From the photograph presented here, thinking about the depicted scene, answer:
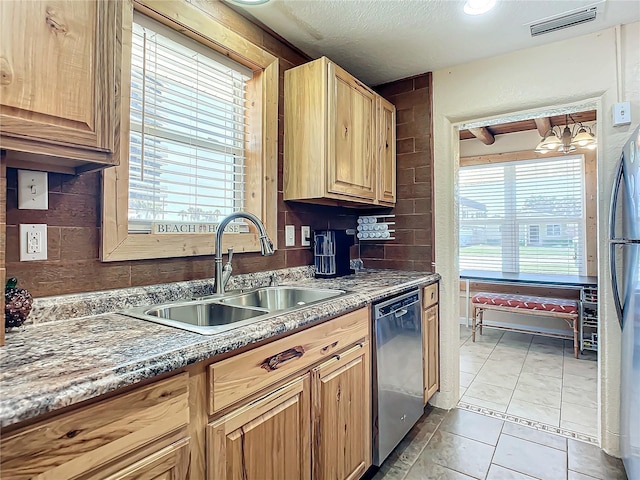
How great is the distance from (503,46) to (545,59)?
0.27 meters

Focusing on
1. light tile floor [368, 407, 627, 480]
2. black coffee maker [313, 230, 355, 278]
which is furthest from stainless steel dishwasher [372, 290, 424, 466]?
black coffee maker [313, 230, 355, 278]

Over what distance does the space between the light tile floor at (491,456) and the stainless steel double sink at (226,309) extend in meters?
0.98

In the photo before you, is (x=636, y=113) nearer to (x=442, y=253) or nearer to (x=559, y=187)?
(x=442, y=253)

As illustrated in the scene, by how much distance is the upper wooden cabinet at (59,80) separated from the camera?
2.79 ft

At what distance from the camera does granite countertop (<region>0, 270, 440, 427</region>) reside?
2.15ft

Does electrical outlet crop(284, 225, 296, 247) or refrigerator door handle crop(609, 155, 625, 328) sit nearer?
refrigerator door handle crop(609, 155, 625, 328)

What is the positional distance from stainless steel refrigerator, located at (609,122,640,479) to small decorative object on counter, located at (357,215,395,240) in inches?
52.6

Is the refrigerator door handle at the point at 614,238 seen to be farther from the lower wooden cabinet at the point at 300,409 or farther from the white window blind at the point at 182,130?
the white window blind at the point at 182,130

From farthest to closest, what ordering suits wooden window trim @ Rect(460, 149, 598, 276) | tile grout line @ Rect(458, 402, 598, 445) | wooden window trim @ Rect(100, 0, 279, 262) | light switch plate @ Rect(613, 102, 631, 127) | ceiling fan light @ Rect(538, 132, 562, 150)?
wooden window trim @ Rect(460, 149, 598, 276) < ceiling fan light @ Rect(538, 132, 562, 150) < tile grout line @ Rect(458, 402, 598, 445) < light switch plate @ Rect(613, 102, 631, 127) < wooden window trim @ Rect(100, 0, 279, 262)

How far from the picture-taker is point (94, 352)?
0.86 meters

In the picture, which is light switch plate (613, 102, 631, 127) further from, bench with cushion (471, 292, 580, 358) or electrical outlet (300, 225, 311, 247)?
bench with cushion (471, 292, 580, 358)

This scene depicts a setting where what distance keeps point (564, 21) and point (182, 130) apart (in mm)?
2092

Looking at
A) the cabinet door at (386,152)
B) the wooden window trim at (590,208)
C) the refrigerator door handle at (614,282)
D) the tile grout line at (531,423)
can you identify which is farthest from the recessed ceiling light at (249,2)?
the wooden window trim at (590,208)

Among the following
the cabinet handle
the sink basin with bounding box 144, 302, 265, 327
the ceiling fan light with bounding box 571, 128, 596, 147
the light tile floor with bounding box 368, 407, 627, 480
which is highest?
the ceiling fan light with bounding box 571, 128, 596, 147
